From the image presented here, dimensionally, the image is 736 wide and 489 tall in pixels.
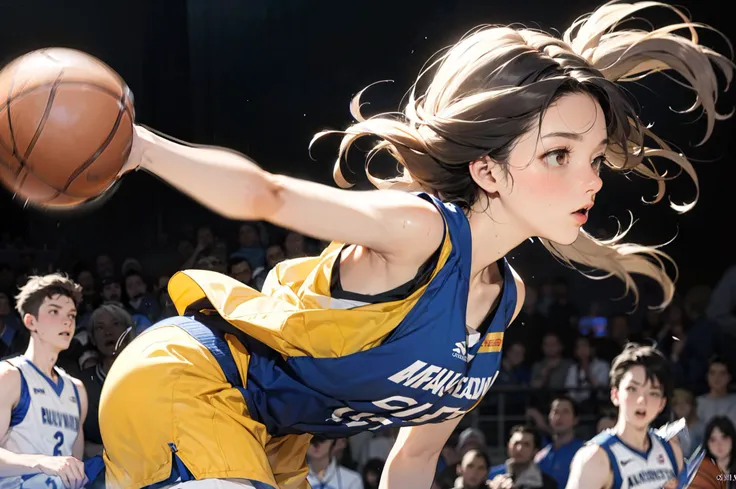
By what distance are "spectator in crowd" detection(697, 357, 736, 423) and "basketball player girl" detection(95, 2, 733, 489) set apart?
3.42 m

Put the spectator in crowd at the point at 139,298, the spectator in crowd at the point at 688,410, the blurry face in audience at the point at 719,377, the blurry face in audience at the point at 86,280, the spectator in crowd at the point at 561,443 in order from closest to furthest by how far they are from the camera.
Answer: the spectator in crowd at the point at 561,443 < the spectator in crowd at the point at 688,410 < the blurry face in audience at the point at 719,377 < the spectator in crowd at the point at 139,298 < the blurry face in audience at the point at 86,280

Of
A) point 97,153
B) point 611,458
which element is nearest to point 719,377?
point 611,458

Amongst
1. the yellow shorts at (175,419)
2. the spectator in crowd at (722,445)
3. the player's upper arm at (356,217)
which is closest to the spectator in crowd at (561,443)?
the spectator in crowd at (722,445)

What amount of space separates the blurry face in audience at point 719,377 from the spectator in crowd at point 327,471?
6.64ft

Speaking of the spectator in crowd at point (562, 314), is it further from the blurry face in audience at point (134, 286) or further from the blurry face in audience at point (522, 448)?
the blurry face in audience at point (134, 286)

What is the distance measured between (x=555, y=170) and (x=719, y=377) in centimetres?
373

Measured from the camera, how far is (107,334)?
5.11m

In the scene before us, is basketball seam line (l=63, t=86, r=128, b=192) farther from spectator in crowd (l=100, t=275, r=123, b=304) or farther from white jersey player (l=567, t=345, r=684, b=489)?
spectator in crowd (l=100, t=275, r=123, b=304)

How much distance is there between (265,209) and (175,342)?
449 mm

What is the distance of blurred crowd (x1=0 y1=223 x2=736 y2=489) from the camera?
494 cm

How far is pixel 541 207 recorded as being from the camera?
2119mm

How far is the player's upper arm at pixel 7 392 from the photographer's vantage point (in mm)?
4262

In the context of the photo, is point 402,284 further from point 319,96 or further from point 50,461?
point 319,96

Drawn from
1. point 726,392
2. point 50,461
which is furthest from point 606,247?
point 726,392
